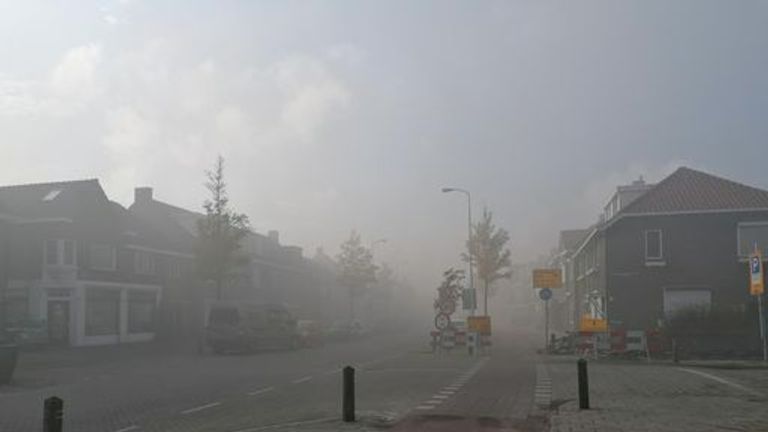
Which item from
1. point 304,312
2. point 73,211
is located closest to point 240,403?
point 73,211

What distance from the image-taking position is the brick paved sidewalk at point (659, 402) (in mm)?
13195

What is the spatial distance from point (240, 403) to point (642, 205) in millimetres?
29341

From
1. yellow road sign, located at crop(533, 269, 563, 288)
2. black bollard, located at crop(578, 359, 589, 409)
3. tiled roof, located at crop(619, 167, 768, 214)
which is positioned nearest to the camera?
black bollard, located at crop(578, 359, 589, 409)

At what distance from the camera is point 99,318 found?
1907 inches

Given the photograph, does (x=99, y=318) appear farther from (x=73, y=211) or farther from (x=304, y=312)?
(x=304, y=312)

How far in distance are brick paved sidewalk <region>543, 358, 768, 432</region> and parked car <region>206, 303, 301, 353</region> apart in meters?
17.8

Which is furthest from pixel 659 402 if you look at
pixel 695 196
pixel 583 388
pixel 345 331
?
pixel 345 331

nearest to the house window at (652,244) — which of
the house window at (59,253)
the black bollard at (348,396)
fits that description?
the house window at (59,253)

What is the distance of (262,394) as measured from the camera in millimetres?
19453

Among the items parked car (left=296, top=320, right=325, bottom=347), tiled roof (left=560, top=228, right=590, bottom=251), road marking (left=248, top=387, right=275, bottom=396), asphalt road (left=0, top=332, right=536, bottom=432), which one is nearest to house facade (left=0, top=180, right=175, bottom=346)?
parked car (left=296, top=320, right=325, bottom=347)

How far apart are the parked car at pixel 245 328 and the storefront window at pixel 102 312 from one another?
10.3 meters

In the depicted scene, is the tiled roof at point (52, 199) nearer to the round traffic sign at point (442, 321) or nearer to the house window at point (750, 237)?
the round traffic sign at point (442, 321)

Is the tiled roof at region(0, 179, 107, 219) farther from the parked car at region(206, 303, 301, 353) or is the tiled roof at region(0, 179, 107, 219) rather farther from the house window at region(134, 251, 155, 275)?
the parked car at region(206, 303, 301, 353)

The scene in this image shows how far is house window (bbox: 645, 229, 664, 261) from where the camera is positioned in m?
41.4
